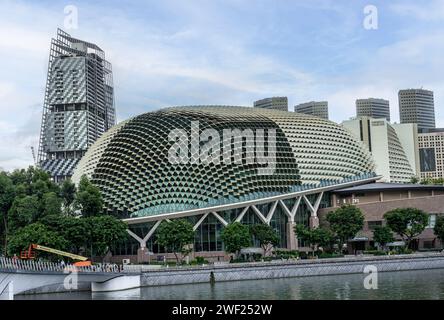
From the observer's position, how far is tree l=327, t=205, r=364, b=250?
95.5 m

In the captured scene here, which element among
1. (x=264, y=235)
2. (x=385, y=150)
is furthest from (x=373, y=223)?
(x=385, y=150)

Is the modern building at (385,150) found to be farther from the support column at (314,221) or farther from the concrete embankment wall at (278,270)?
the concrete embankment wall at (278,270)

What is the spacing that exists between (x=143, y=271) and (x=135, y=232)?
33123 millimetres

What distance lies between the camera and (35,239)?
2904 inches

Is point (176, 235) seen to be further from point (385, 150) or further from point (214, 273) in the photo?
point (385, 150)

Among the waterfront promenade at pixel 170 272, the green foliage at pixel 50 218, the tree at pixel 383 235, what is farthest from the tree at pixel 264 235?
the green foliage at pixel 50 218

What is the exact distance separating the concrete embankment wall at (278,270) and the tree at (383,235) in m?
11.8

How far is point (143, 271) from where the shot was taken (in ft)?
227

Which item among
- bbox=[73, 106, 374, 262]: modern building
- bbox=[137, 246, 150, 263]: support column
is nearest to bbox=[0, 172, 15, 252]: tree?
bbox=[73, 106, 374, 262]: modern building

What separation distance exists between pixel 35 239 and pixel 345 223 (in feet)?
152

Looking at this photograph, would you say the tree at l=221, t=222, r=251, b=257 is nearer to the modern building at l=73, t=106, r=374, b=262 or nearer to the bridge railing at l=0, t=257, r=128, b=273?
the modern building at l=73, t=106, r=374, b=262

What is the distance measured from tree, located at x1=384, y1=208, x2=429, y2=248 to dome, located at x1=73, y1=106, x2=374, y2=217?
825 inches

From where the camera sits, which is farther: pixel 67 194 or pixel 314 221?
pixel 314 221

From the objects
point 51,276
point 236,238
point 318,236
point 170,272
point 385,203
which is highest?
point 385,203
